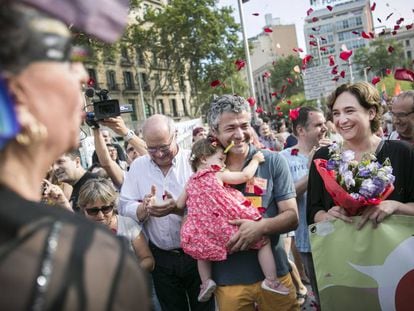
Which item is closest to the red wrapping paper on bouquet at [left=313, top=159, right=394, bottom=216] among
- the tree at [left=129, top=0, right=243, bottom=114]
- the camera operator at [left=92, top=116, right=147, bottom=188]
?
the camera operator at [left=92, top=116, right=147, bottom=188]

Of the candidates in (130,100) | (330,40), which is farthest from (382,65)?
(330,40)

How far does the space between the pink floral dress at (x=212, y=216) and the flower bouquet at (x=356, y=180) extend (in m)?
0.51

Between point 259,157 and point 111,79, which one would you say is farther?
point 111,79

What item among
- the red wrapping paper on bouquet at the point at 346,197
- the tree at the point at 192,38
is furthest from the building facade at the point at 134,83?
the red wrapping paper on bouquet at the point at 346,197

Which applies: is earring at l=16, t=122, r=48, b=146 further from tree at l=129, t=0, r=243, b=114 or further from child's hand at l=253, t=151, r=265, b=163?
tree at l=129, t=0, r=243, b=114

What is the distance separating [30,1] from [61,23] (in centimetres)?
7

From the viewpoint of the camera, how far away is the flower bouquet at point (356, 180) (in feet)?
7.47

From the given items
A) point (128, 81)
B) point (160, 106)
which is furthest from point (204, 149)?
point (160, 106)

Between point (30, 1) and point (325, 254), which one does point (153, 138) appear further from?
point (30, 1)

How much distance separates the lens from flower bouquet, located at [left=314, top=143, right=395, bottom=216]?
2.28 metres

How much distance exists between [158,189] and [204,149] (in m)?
0.63

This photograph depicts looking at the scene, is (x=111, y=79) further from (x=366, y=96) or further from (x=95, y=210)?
(x=366, y=96)

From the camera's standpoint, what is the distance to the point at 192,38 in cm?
3325

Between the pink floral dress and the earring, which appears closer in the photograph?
the earring
